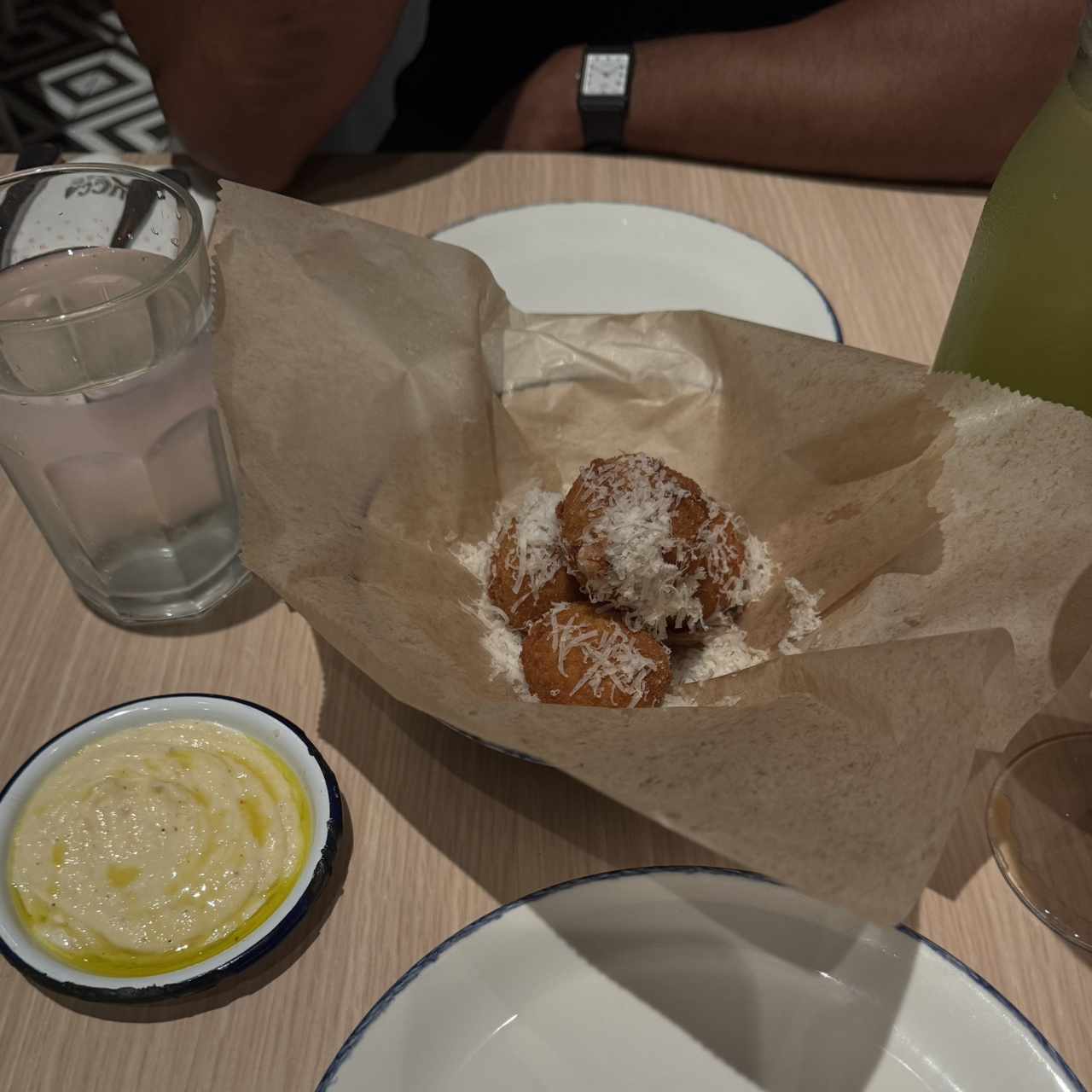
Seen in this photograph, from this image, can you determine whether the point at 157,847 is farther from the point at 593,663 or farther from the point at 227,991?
the point at 593,663

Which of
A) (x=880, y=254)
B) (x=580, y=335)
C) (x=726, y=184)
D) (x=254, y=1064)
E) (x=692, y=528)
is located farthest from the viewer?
(x=726, y=184)

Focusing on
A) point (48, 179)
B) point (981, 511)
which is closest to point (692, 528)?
point (981, 511)

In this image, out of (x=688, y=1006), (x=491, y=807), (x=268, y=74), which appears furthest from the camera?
(x=268, y=74)

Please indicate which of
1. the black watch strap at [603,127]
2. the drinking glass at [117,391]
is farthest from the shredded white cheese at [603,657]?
the black watch strap at [603,127]

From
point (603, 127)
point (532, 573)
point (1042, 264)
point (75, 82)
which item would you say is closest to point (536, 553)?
point (532, 573)

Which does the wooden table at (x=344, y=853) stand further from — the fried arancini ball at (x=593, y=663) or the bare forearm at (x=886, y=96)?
the bare forearm at (x=886, y=96)

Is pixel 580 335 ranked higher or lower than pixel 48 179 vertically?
lower

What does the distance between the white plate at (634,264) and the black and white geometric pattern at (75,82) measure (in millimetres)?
1944

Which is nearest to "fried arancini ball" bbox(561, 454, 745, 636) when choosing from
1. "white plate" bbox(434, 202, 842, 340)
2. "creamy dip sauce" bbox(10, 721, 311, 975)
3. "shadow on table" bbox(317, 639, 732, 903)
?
"shadow on table" bbox(317, 639, 732, 903)

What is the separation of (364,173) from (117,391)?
0.65 m

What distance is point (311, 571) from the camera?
0.56m

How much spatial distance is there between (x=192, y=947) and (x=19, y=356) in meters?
0.36

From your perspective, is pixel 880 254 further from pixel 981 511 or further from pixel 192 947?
pixel 192 947

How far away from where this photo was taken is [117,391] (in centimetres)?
60
